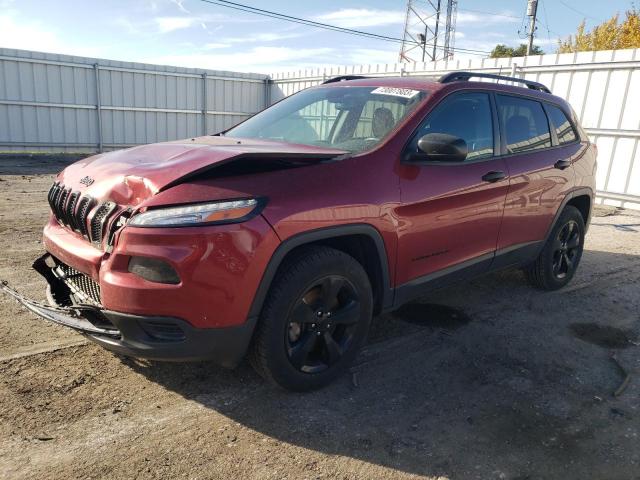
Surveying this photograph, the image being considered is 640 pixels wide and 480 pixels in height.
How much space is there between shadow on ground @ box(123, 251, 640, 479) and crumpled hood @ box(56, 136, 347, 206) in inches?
46.1

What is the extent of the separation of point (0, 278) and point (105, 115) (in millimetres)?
12652

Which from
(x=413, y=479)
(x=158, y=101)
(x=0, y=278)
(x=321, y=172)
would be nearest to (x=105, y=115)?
(x=158, y=101)

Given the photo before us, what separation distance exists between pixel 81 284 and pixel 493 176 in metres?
2.89

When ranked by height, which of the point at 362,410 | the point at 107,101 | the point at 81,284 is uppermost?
the point at 107,101

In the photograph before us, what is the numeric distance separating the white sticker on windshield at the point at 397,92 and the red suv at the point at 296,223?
1 cm

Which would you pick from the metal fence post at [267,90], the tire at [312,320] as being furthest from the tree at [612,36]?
the tire at [312,320]

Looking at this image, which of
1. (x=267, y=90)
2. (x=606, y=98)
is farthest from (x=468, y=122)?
(x=267, y=90)

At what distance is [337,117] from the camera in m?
3.77

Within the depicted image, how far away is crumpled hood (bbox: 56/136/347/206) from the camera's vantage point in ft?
8.22

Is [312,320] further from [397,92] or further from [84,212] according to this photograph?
[397,92]

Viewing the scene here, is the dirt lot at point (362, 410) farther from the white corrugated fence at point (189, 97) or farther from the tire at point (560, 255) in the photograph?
→ the white corrugated fence at point (189, 97)

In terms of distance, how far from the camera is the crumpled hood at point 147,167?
8.22 feet

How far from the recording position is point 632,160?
10141mm

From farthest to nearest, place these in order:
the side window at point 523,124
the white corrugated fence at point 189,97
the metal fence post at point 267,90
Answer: the metal fence post at point 267,90 < the white corrugated fence at point 189,97 < the side window at point 523,124
